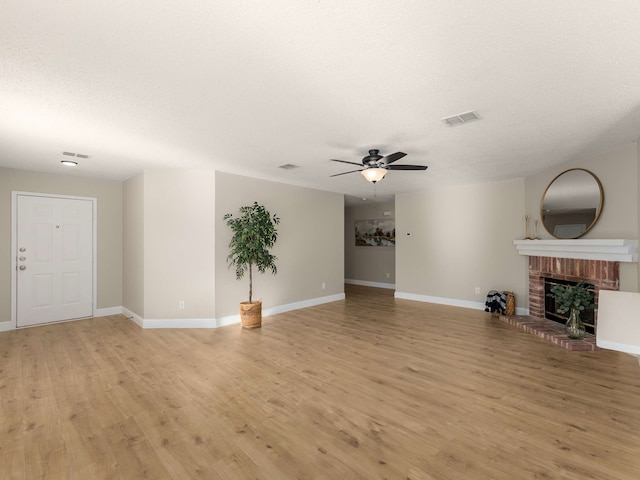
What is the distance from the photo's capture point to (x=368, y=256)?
31.0 ft

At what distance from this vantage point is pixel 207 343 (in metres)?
4.14

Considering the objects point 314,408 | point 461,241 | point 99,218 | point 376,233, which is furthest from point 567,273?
point 99,218

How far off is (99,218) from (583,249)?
765cm

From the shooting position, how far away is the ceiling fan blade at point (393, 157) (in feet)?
11.0

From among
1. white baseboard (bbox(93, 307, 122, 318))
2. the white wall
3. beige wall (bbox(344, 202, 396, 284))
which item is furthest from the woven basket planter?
beige wall (bbox(344, 202, 396, 284))

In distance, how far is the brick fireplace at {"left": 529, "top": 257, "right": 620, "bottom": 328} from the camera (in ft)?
13.3

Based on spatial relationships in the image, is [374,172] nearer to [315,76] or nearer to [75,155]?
[315,76]

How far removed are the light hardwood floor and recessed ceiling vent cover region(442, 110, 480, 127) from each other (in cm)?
248

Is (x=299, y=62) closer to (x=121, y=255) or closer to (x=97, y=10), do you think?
(x=97, y=10)

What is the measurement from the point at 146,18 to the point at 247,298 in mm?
4333

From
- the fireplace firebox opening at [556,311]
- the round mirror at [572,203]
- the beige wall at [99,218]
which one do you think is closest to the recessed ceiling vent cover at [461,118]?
the round mirror at [572,203]

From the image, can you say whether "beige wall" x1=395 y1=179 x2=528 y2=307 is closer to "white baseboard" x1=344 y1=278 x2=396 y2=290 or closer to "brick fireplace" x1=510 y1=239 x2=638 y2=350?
"brick fireplace" x1=510 y1=239 x2=638 y2=350

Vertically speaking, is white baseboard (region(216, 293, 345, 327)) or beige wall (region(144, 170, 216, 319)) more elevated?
beige wall (region(144, 170, 216, 319))

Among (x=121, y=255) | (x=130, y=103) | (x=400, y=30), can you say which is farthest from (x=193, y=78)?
(x=121, y=255)
